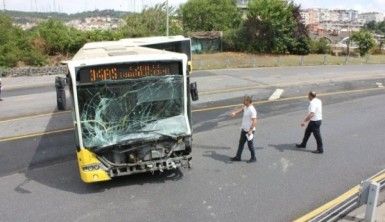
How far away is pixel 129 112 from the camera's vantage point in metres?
9.24

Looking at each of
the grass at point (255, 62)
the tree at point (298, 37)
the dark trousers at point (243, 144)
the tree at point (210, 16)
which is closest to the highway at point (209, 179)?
the dark trousers at point (243, 144)

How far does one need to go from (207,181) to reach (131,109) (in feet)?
7.70

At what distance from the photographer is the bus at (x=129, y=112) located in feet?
29.5

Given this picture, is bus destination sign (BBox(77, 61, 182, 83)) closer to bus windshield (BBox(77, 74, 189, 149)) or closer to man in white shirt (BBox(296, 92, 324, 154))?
bus windshield (BBox(77, 74, 189, 149))

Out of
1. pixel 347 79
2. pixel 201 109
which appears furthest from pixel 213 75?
pixel 201 109

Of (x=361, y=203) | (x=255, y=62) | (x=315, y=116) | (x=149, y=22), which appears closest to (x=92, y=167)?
(x=361, y=203)

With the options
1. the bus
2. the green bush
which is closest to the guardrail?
the bus

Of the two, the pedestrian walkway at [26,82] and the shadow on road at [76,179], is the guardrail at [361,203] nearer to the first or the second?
the shadow on road at [76,179]

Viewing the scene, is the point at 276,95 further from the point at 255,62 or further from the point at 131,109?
the point at 255,62

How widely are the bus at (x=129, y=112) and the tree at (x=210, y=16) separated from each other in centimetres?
5729

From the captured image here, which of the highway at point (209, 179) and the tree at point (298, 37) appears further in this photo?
the tree at point (298, 37)

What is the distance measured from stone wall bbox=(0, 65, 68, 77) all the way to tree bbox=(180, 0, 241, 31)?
3682 centimetres

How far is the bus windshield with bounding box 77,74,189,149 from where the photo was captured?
29.6 feet

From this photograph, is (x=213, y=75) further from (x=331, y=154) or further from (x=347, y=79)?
(x=331, y=154)
